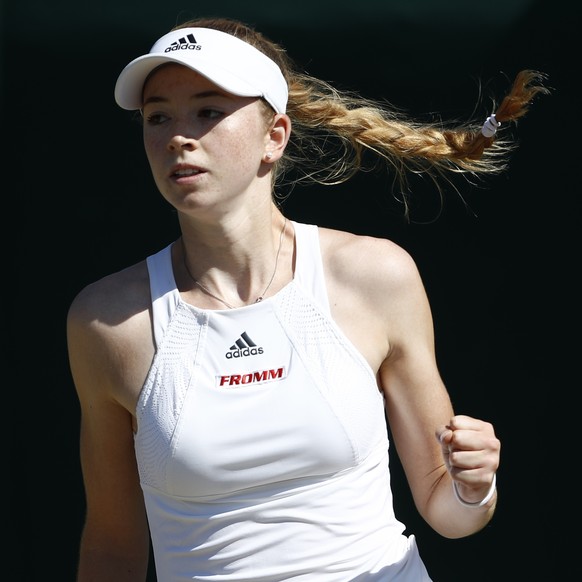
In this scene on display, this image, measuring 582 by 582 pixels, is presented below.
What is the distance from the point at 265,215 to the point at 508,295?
1.01 metres

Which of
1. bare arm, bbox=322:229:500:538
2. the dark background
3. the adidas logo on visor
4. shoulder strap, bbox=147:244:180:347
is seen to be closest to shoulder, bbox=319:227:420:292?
bare arm, bbox=322:229:500:538

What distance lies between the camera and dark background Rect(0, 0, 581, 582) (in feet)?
9.37

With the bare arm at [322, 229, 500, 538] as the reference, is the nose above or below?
above

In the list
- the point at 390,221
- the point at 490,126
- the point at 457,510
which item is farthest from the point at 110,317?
the point at 390,221

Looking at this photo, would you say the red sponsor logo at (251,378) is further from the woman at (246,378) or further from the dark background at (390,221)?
the dark background at (390,221)

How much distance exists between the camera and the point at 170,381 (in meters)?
1.98

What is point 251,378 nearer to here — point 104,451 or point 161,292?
point 161,292

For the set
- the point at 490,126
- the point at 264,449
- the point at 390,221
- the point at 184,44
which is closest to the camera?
the point at 264,449

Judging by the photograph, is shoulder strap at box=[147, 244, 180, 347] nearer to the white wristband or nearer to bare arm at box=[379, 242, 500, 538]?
bare arm at box=[379, 242, 500, 538]

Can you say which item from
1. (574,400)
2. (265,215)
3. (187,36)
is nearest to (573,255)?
(574,400)

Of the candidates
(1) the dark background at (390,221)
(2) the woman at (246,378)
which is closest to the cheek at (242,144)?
(2) the woman at (246,378)

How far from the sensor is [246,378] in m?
1.98

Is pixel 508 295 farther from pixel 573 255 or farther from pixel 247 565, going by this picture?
pixel 247 565

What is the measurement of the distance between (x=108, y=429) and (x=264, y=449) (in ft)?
1.16
